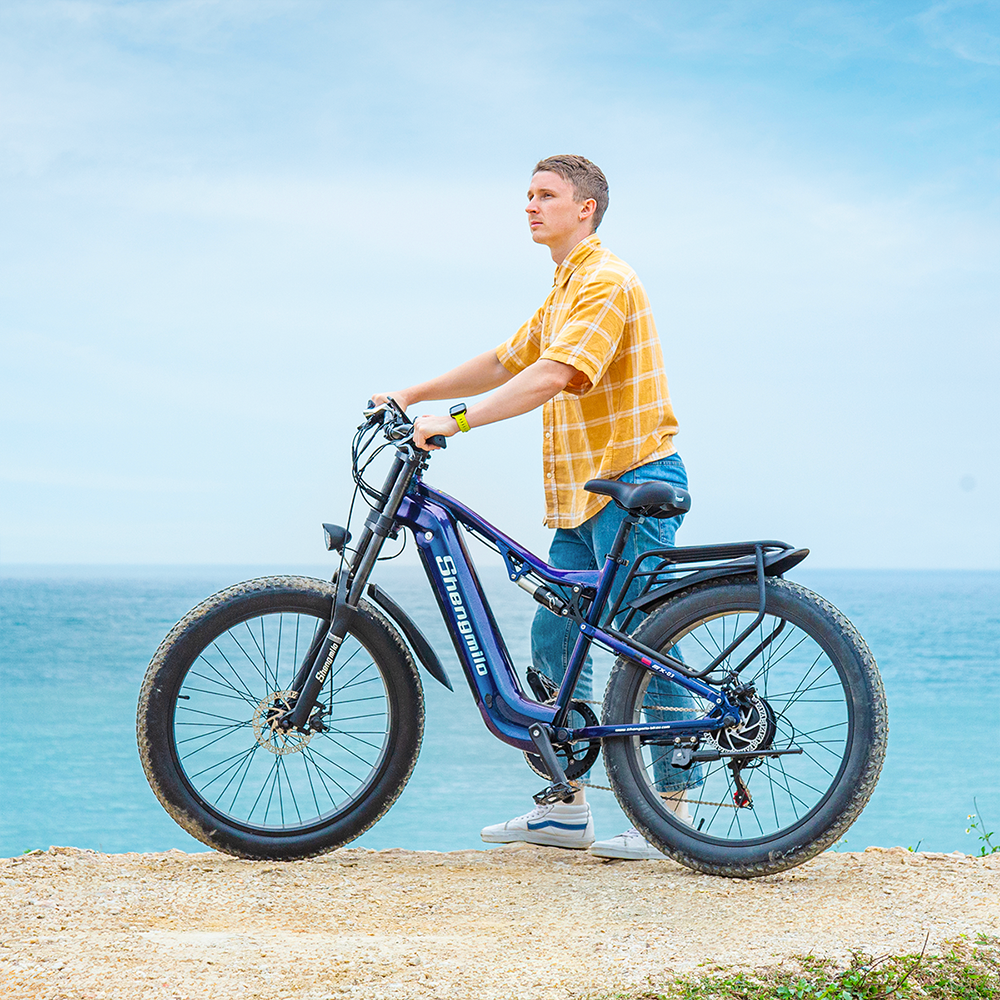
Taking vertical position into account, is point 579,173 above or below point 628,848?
above

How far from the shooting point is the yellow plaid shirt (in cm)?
325

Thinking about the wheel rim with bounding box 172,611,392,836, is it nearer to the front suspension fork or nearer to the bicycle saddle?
the front suspension fork

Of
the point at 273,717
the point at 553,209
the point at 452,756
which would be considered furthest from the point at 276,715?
the point at 452,756

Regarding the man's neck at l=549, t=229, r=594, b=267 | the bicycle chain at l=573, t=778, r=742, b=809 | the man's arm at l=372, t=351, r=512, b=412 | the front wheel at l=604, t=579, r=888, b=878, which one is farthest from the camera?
the man's arm at l=372, t=351, r=512, b=412

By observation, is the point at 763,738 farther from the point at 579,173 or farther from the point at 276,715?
the point at 579,173

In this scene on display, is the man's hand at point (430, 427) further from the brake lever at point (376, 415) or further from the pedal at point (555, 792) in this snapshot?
the pedal at point (555, 792)

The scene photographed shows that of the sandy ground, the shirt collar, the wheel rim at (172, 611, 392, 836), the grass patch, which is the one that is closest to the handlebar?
the wheel rim at (172, 611, 392, 836)

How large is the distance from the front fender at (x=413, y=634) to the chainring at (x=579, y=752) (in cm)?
40

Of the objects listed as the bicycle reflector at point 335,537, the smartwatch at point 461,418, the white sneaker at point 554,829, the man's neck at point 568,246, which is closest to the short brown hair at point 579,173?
the man's neck at point 568,246

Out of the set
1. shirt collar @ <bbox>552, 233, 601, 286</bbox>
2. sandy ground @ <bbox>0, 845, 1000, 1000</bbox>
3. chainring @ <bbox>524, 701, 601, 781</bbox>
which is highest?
shirt collar @ <bbox>552, 233, 601, 286</bbox>

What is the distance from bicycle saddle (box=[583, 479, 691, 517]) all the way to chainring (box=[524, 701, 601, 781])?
68 cm

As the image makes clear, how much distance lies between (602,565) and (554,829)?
3.35 ft

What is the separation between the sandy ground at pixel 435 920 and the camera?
2.38 m

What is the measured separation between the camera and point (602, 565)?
3350mm
